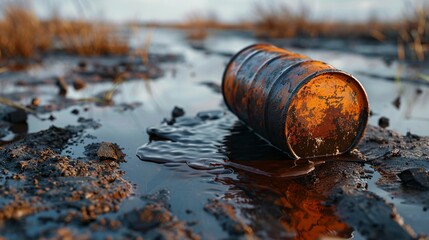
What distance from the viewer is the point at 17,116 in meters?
4.17

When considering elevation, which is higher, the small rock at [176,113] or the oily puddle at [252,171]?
the small rock at [176,113]

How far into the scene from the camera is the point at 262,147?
3.45 meters

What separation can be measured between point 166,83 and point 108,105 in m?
1.91

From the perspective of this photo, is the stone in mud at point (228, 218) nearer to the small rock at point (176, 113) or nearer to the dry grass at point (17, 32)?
the small rock at point (176, 113)

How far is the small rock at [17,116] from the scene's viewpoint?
13.6 ft

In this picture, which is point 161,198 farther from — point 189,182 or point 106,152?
point 106,152

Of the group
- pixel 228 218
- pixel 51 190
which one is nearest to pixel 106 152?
pixel 51 190

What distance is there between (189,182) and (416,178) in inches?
62.5

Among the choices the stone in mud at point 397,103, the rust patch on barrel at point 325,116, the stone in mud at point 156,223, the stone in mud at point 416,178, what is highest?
the rust patch on barrel at point 325,116

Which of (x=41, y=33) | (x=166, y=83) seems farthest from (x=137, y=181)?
(x=41, y=33)

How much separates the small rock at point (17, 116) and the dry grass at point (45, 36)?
5.25m

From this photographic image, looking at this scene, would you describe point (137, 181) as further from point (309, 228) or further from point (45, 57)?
point (45, 57)

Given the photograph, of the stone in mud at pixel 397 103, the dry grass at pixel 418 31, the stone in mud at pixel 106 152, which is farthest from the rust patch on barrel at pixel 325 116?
the dry grass at pixel 418 31

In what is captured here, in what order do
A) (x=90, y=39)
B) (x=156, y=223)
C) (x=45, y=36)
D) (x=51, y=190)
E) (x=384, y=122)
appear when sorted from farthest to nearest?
(x=45, y=36) → (x=90, y=39) → (x=384, y=122) → (x=51, y=190) → (x=156, y=223)
